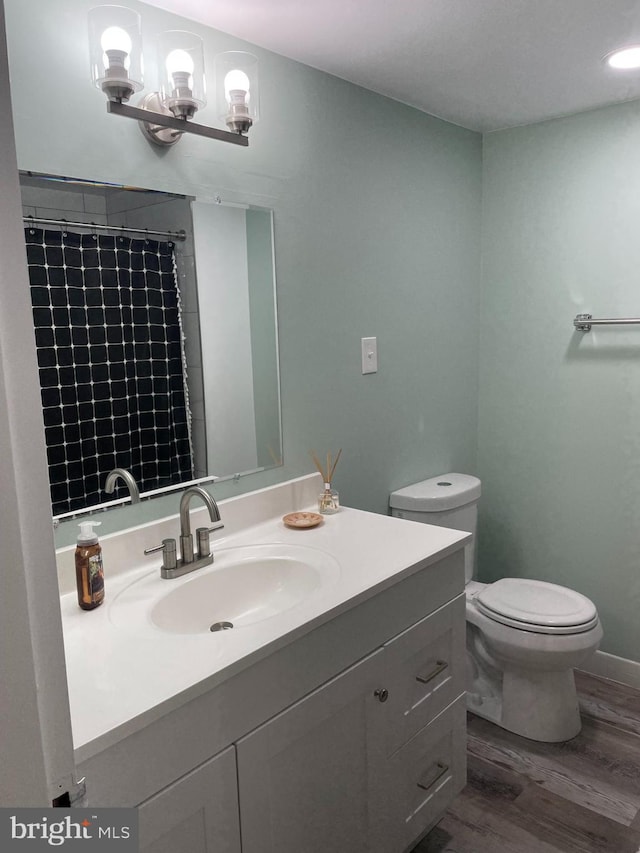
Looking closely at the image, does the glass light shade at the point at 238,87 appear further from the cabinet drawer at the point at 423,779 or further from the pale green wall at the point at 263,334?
the cabinet drawer at the point at 423,779

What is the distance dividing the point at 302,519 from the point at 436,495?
70 centimetres

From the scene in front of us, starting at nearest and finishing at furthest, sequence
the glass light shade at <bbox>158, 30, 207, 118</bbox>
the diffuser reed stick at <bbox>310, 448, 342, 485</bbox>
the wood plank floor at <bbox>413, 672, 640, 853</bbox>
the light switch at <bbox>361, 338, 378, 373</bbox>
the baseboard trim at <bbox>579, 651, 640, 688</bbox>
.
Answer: the glass light shade at <bbox>158, 30, 207, 118</bbox>, the wood plank floor at <bbox>413, 672, 640, 853</bbox>, the diffuser reed stick at <bbox>310, 448, 342, 485</bbox>, the light switch at <bbox>361, 338, 378, 373</bbox>, the baseboard trim at <bbox>579, 651, 640, 688</bbox>

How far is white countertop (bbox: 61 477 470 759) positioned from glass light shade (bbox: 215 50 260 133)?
0.97 meters

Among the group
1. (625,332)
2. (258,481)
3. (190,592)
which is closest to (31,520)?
(190,592)

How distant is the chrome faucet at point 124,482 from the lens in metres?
1.53

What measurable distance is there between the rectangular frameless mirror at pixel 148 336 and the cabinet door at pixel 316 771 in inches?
25.5

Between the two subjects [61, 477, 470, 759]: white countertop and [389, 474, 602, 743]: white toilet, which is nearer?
[61, 477, 470, 759]: white countertop

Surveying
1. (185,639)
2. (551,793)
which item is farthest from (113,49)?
(551,793)

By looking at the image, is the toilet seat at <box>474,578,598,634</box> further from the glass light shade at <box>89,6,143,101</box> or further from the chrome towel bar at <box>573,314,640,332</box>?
the glass light shade at <box>89,6,143,101</box>

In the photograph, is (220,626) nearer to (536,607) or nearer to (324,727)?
(324,727)

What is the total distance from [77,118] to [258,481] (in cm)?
101

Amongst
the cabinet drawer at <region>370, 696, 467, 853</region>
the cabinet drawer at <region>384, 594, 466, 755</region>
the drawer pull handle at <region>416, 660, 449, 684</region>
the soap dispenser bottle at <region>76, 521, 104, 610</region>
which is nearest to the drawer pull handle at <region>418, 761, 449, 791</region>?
the cabinet drawer at <region>370, 696, 467, 853</region>

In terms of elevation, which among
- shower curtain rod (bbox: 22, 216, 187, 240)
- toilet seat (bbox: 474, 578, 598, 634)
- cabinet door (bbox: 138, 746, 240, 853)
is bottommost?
toilet seat (bbox: 474, 578, 598, 634)

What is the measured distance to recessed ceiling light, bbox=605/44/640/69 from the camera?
1881mm
